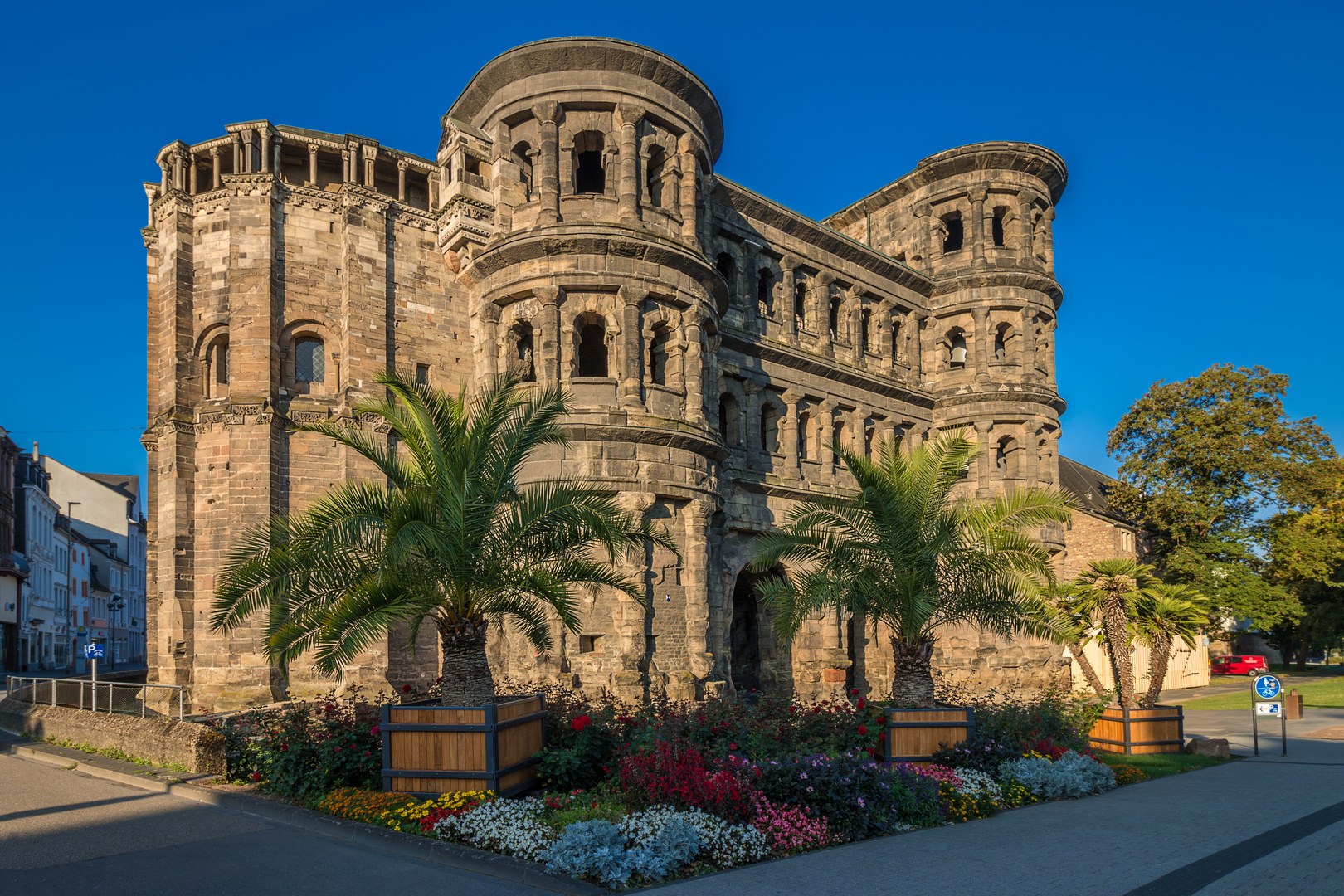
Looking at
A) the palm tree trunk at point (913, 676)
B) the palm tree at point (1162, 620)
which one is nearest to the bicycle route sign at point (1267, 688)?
the palm tree at point (1162, 620)

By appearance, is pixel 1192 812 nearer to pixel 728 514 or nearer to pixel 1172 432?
pixel 728 514

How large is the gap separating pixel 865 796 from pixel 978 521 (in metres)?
6.85

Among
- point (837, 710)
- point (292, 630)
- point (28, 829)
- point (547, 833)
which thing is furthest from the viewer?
point (837, 710)

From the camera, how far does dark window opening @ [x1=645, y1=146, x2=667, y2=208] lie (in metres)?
25.9

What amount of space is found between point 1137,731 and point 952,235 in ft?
79.5

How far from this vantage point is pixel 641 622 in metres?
22.5

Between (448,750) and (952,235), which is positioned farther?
(952,235)

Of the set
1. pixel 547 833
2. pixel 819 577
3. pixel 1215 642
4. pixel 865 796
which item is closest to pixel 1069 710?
pixel 819 577

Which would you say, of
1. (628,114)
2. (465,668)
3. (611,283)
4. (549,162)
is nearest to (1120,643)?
(611,283)

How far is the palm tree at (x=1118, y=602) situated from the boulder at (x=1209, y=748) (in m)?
1.30

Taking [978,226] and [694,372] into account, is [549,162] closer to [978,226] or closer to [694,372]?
[694,372]

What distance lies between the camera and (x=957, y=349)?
37781 mm

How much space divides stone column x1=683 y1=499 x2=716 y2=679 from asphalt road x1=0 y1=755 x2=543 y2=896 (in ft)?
42.0

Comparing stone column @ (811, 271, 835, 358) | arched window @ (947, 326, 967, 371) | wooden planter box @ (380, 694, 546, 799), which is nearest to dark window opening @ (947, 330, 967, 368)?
arched window @ (947, 326, 967, 371)
